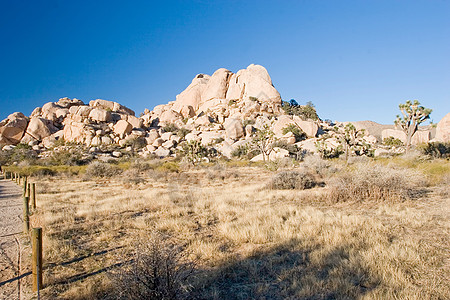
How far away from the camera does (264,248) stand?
16.1 ft

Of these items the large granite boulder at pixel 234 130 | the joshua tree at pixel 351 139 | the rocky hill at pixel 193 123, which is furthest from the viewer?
the large granite boulder at pixel 234 130

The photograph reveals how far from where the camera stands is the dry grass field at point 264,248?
3176 millimetres

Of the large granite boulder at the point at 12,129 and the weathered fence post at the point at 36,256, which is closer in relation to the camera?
the weathered fence post at the point at 36,256

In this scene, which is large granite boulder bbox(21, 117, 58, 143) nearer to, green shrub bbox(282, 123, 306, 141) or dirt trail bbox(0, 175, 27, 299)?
green shrub bbox(282, 123, 306, 141)

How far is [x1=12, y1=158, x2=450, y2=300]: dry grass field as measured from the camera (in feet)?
10.4

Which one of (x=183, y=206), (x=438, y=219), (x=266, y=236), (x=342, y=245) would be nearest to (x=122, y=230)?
(x=183, y=206)

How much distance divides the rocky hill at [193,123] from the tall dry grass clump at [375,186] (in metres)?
27.2

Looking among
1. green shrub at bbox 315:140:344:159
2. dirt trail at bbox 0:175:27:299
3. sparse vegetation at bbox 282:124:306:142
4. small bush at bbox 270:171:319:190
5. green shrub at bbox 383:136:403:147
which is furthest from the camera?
sparse vegetation at bbox 282:124:306:142

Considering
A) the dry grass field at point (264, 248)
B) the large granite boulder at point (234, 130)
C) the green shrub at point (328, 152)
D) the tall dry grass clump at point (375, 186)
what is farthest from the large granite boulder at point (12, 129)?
the tall dry grass clump at point (375, 186)

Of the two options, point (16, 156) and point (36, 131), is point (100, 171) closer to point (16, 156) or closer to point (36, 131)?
point (16, 156)

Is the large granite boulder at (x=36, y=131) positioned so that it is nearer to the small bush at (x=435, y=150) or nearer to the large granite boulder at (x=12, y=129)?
the large granite boulder at (x=12, y=129)

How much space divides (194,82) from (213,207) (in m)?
74.9

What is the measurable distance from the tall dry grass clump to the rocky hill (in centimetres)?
2720

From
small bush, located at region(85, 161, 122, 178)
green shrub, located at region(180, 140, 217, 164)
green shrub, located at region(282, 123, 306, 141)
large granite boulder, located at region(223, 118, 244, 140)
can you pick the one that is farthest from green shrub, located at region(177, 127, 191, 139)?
small bush, located at region(85, 161, 122, 178)
